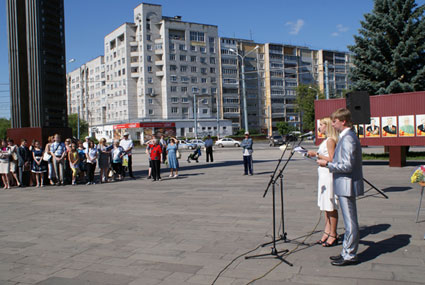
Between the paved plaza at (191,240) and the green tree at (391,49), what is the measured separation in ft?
46.8

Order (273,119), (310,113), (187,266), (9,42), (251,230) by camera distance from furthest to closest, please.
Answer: (273,119), (310,113), (9,42), (251,230), (187,266)

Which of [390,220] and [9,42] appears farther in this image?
[9,42]

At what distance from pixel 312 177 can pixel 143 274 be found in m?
11.0

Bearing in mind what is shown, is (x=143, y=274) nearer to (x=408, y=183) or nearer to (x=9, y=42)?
(x=408, y=183)

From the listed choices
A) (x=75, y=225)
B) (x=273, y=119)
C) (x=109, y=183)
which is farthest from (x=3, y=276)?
(x=273, y=119)

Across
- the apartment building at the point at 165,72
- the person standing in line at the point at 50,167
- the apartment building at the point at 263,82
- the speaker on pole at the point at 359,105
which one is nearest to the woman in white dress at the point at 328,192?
the speaker on pole at the point at 359,105

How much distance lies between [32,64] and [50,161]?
424cm

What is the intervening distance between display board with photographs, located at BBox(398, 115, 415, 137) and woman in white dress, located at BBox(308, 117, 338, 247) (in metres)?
13.0

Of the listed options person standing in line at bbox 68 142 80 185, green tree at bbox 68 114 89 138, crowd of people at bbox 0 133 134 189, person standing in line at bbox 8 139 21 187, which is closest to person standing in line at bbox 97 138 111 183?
crowd of people at bbox 0 133 134 189

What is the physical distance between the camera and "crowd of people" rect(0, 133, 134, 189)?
14.8m

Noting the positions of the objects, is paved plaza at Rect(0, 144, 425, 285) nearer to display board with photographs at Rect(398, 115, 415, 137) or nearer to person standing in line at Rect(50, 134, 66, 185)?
person standing in line at Rect(50, 134, 66, 185)

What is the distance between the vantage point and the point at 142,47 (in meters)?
83.4

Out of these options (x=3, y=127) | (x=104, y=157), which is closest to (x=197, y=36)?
(x=3, y=127)

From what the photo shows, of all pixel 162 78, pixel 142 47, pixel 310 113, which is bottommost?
pixel 310 113
